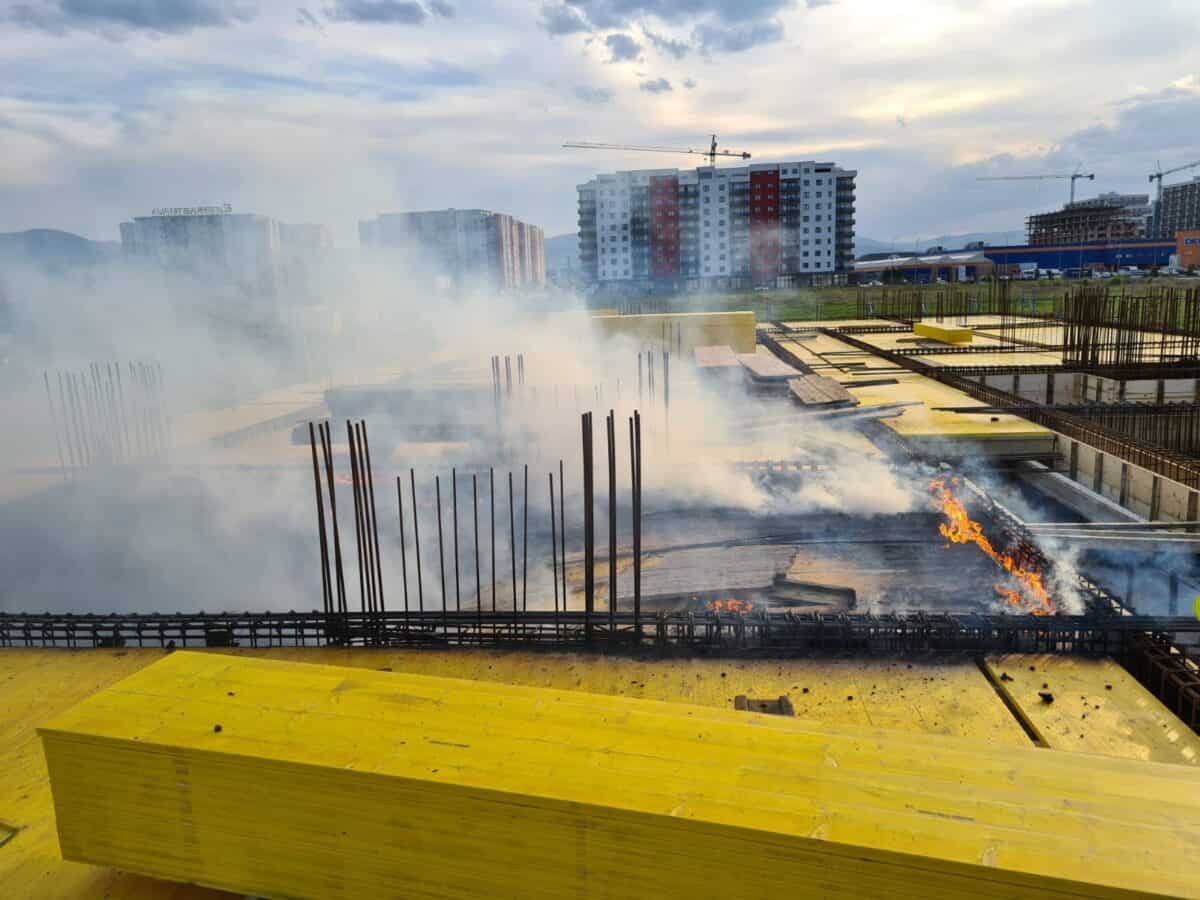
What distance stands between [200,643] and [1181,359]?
24778 millimetres

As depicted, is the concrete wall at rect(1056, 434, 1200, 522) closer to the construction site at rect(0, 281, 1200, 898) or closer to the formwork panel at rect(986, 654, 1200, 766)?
the construction site at rect(0, 281, 1200, 898)

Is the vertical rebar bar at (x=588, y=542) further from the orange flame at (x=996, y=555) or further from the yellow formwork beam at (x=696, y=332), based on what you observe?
the yellow formwork beam at (x=696, y=332)

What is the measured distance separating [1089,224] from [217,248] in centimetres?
11610

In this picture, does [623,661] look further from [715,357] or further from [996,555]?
[715,357]

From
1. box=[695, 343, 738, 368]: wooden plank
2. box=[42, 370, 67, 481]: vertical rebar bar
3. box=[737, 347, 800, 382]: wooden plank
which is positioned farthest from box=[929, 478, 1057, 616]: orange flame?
box=[42, 370, 67, 481]: vertical rebar bar

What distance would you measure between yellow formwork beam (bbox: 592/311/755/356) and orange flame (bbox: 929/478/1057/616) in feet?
43.0

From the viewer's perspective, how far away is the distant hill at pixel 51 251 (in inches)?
1036

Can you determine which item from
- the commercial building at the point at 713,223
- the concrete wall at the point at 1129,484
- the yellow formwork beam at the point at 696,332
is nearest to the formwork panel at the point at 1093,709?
the concrete wall at the point at 1129,484

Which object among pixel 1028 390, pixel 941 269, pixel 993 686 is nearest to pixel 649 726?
pixel 993 686

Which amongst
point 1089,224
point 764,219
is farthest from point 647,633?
point 1089,224

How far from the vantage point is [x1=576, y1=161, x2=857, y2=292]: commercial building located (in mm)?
68938

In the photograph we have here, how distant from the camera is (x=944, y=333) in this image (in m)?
30.4

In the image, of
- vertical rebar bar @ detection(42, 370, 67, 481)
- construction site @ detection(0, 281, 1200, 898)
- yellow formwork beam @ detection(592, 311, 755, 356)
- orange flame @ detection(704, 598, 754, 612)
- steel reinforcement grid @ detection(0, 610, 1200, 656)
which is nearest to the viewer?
construction site @ detection(0, 281, 1200, 898)

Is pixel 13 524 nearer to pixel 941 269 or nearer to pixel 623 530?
pixel 623 530
